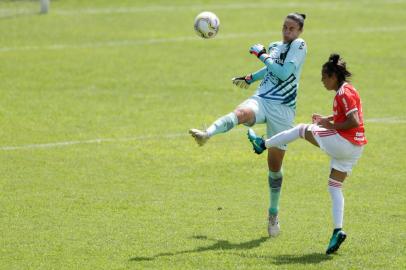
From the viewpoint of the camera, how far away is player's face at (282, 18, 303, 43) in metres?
12.0

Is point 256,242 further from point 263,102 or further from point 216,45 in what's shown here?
point 216,45

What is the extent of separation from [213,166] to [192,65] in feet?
30.8

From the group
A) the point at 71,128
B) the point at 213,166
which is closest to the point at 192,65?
the point at 71,128

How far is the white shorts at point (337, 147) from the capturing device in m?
10.9

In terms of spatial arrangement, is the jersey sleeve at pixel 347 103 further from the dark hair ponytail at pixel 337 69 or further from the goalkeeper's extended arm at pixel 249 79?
the goalkeeper's extended arm at pixel 249 79

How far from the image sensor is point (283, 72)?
38.8 ft

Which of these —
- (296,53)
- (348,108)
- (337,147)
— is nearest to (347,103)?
(348,108)

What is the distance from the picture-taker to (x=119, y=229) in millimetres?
12414

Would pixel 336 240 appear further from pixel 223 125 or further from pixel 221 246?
pixel 223 125

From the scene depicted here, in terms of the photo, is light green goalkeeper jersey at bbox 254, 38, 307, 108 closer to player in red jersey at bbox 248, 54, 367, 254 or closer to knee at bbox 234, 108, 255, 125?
knee at bbox 234, 108, 255, 125

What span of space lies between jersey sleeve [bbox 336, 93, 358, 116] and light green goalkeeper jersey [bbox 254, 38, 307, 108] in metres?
1.20

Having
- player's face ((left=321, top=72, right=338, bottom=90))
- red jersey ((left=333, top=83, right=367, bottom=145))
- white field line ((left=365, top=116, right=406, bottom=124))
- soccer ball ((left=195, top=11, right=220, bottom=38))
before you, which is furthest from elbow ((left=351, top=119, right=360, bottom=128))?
white field line ((left=365, top=116, right=406, bottom=124))

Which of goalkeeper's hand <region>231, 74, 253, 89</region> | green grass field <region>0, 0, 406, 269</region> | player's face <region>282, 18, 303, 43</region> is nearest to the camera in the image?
green grass field <region>0, 0, 406, 269</region>

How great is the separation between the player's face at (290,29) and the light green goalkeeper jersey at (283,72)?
0.07 meters
